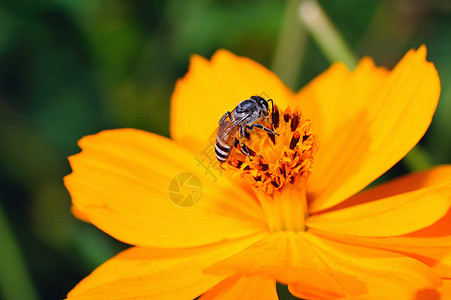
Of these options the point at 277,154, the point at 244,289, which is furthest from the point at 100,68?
the point at 244,289

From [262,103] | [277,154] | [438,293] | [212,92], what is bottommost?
[438,293]

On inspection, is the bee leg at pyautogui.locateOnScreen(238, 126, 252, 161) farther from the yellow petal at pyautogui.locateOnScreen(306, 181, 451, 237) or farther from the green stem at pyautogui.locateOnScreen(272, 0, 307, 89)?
the green stem at pyautogui.locateOnScreen(272, 0, 307, 89)

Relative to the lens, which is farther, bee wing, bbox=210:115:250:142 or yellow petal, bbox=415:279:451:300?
bee wing, bbox=210:115:250:142

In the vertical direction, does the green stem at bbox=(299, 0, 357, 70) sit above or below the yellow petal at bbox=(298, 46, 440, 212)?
above

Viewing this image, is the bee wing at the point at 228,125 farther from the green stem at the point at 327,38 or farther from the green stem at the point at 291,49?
the green stem at the point at 291,49

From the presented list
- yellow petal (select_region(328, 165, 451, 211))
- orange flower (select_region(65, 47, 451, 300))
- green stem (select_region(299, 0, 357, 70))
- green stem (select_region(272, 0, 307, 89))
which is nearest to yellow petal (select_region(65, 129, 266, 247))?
orange flower (select_region(65, 47, 451, 300))

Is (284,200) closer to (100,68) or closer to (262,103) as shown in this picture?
(262,103)

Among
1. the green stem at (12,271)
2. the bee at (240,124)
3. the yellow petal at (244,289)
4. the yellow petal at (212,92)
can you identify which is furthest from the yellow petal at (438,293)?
the green stem at (12,271)
